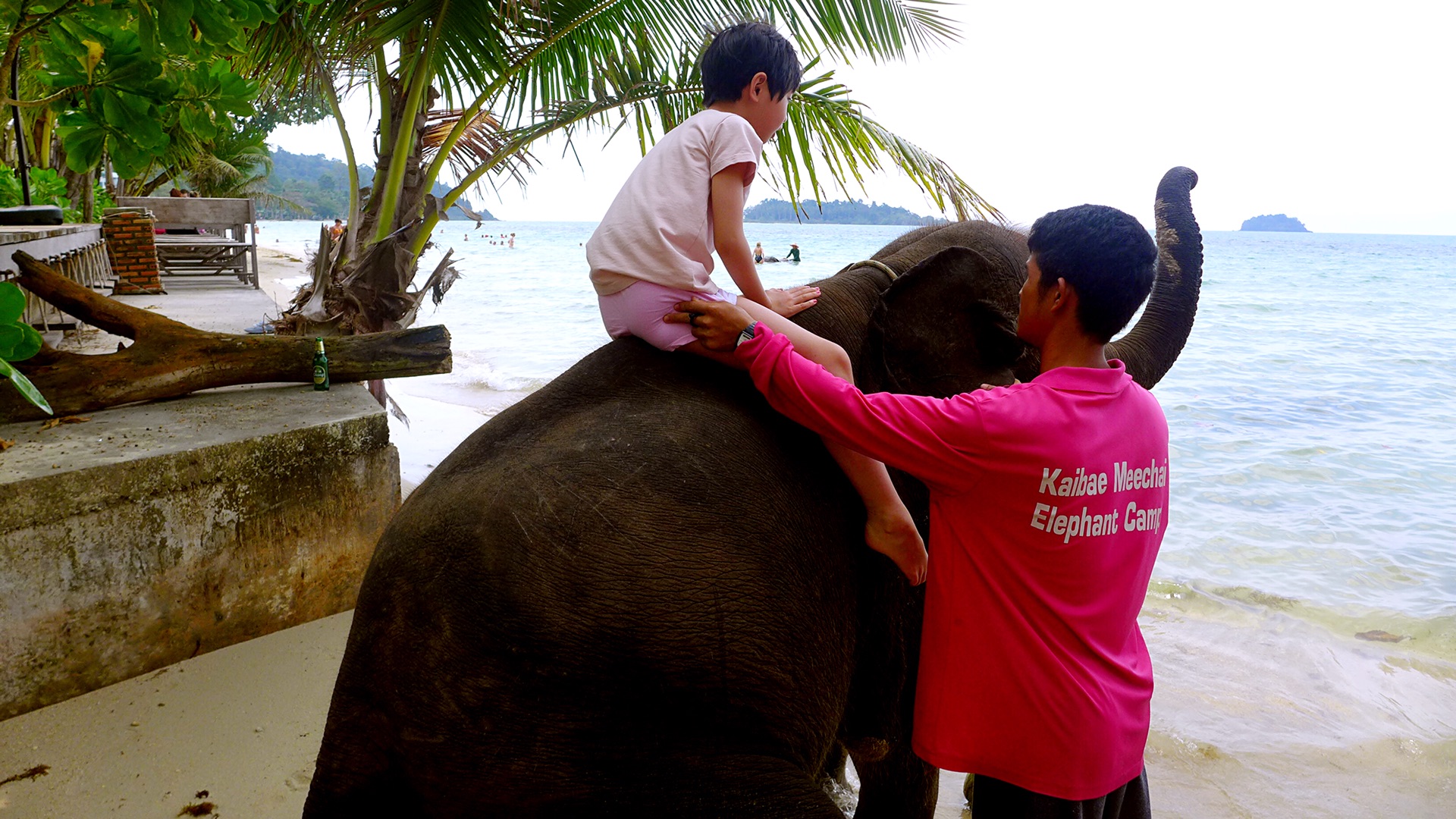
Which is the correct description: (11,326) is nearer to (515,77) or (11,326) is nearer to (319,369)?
(319,369)

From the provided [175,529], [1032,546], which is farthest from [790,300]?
[175,529]

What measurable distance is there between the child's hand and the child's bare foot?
0.57 m

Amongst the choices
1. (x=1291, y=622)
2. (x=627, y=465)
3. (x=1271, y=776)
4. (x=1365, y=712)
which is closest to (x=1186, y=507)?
(x=1291, y=622)

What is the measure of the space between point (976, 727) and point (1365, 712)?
498cm

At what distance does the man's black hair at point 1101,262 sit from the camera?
1.78 metres

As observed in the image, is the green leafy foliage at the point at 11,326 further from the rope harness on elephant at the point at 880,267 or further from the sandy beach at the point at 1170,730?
the rope harness on elephant at the point at 880,267

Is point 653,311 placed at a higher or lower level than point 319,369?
higher

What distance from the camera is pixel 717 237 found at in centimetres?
223

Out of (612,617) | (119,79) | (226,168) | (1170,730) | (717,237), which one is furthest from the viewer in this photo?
(226,168)

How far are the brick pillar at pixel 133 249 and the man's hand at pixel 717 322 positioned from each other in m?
10.4

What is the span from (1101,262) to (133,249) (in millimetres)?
11609

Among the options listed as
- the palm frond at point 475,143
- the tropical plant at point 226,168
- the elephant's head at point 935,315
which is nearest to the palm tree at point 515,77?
the palm frond at point 475,143

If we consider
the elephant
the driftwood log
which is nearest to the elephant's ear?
the elephant

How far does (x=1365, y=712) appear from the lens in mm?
5383
